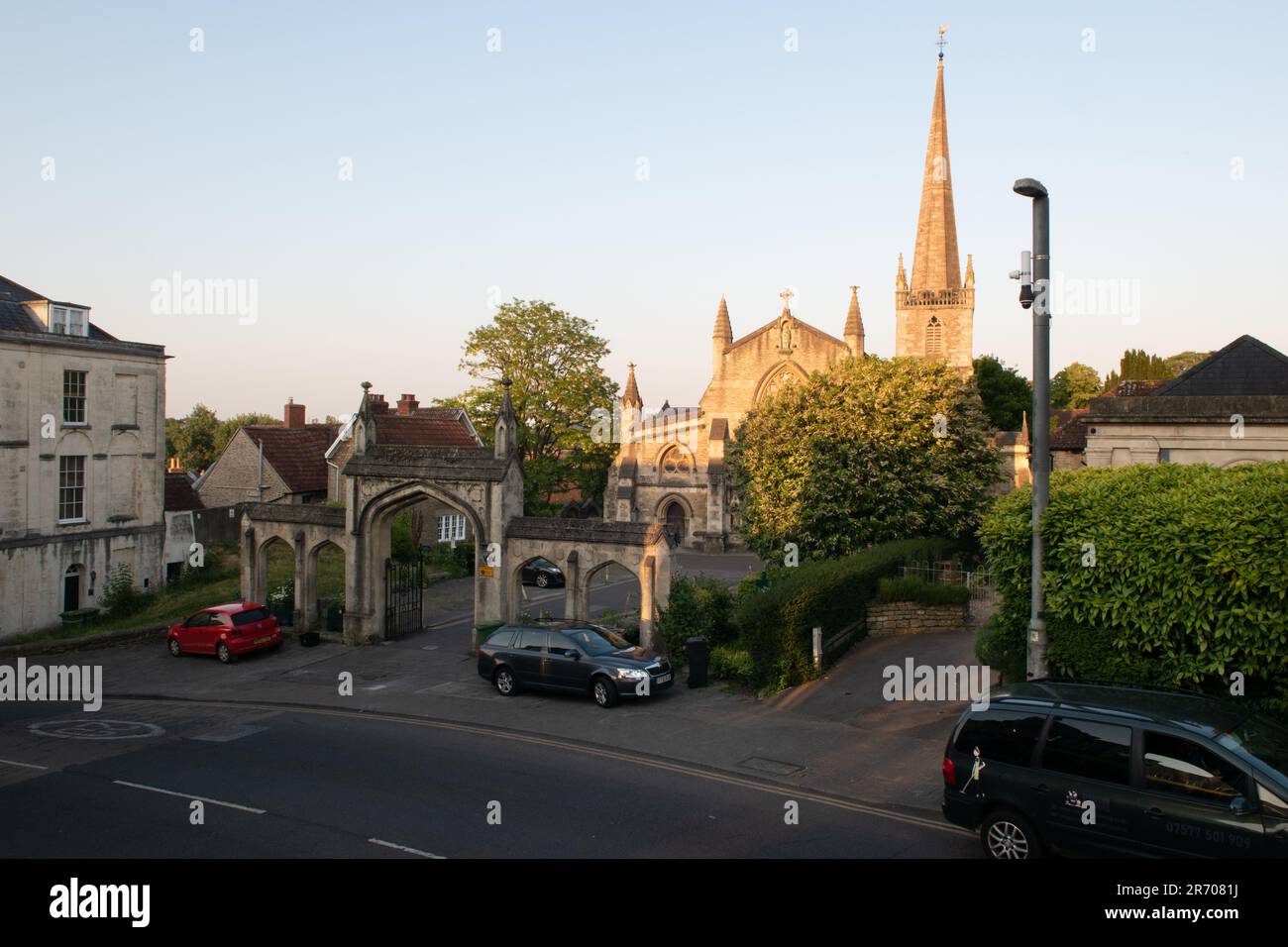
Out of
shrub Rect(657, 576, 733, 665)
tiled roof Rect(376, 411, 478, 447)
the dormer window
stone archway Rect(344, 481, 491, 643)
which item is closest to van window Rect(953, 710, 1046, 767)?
shrub Rect(657, 576, 733, 665)

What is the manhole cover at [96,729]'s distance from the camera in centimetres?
1652

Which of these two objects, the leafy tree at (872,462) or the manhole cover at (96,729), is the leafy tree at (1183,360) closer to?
the leafy tree at (872,462)

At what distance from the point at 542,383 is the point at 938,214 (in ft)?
93.4

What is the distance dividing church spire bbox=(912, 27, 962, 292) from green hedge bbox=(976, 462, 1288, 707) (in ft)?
140

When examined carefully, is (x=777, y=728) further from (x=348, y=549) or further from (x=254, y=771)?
(x=348, y=549)

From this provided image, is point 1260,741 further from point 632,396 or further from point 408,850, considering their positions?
point 632,396

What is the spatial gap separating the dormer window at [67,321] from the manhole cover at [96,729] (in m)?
17.8

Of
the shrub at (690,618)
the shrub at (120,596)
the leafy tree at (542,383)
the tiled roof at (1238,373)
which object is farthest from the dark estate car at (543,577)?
the tiled roof at (1238,373)

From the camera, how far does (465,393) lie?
41.7 meters

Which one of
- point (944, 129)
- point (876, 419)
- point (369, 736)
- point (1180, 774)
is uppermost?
point (944, 129)

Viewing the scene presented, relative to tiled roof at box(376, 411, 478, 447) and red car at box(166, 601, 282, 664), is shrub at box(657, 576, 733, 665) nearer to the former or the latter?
red car at box(166, 601, 282, 664)
